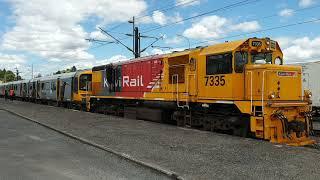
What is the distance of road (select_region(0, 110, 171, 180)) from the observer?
27.5 ft

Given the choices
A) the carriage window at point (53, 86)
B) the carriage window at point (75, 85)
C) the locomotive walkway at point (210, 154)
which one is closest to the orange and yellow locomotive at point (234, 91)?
the locomotive walkway at point (210, 154)

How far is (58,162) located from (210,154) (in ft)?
12.2

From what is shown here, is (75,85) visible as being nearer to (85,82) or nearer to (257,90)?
(85,82)

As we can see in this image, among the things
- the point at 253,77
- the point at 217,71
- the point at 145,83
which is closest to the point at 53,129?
the point at 145,83

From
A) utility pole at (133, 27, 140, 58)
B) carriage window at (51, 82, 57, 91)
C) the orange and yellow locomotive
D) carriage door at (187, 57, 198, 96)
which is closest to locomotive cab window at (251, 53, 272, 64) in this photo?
the orange and yellow locomotive

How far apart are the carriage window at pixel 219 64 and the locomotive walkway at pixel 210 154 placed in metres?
2.33

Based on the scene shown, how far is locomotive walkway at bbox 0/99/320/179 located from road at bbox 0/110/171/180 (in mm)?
503

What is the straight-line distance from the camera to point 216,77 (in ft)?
49.0

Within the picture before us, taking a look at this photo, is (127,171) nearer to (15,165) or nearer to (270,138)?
(15,165)

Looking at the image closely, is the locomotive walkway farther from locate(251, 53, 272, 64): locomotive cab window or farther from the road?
locate(251, 53, 272, 64): locomotive cab window

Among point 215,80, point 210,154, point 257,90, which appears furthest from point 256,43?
point 210,154

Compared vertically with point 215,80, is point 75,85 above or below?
above

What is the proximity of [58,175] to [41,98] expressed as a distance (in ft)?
128

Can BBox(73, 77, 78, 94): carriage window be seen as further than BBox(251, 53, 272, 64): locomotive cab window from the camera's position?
Yes
